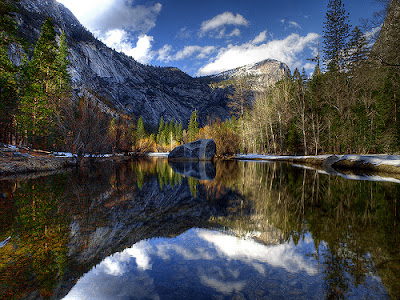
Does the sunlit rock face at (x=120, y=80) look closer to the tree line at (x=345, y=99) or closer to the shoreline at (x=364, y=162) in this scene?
the tree line at (x=345, y=99)

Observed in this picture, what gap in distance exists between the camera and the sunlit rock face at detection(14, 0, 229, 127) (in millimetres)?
89350

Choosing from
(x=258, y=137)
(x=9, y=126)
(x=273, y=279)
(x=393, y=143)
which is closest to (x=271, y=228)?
(x=273, y=279)

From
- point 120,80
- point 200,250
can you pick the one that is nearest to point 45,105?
point 200,250

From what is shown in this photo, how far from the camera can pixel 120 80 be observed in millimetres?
120500

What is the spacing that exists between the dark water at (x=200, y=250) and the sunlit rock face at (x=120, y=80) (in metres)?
72.9

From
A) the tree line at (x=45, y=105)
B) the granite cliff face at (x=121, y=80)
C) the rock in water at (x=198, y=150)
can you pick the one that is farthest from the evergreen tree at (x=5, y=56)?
the granite cliff face at (x=121, y=80)

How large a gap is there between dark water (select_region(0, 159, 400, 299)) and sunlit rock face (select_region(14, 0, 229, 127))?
72898 millimetres

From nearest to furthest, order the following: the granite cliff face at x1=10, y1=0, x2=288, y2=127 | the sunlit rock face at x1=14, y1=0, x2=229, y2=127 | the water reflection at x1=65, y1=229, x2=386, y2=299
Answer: the water reflection at x1=65, y1=229, x2=386, y2=299, the sunlit rock face at x1=14, y1=0, x2=229, y2=127, the granite cliff face at x1=10, y1=0, x2=288, y2=127

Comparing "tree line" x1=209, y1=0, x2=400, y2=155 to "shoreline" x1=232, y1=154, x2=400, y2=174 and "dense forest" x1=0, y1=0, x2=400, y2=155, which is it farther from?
"shoreline" x1=232, y1=154, x2=400, y2=174

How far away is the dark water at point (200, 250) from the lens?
2.08 metres

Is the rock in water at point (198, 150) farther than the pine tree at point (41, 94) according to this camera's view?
Yes

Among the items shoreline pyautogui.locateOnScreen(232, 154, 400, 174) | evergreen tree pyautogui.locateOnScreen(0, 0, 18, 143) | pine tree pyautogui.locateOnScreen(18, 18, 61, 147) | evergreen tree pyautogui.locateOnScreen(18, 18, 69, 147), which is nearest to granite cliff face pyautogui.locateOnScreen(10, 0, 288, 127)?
evergreen tree pyautogui.locateOnScreen(18, 18, 69, 147)

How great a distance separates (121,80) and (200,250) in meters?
134

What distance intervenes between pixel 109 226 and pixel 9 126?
34257mm
